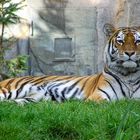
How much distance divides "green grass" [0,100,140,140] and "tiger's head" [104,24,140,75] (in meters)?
1.74

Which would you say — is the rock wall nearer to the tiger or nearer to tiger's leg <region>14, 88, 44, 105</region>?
the tiger

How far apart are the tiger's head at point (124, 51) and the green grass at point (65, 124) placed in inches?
68.6

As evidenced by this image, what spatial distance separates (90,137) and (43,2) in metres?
6.95

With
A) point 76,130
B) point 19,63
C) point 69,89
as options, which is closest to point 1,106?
point 76,130

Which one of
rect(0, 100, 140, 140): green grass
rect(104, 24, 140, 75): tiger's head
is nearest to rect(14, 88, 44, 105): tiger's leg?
rect(104, 24, 140, 75): tiger's head

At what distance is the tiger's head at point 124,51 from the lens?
7.85 m

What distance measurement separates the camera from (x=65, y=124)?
18.0 feet

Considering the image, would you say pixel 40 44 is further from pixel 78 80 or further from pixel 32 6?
pixel 78 80

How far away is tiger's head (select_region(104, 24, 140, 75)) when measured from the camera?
7.85 meters

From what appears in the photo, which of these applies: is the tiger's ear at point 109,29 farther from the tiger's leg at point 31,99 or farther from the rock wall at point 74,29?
the rock wall at point 74,29

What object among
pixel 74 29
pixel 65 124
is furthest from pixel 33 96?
pixel 74 29

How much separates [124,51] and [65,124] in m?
2.60

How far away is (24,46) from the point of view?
38.3 feet

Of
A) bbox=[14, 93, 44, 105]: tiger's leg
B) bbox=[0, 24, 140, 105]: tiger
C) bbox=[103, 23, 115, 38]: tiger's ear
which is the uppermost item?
bbox=[103, 23, 115, 38]: tiger's ear
